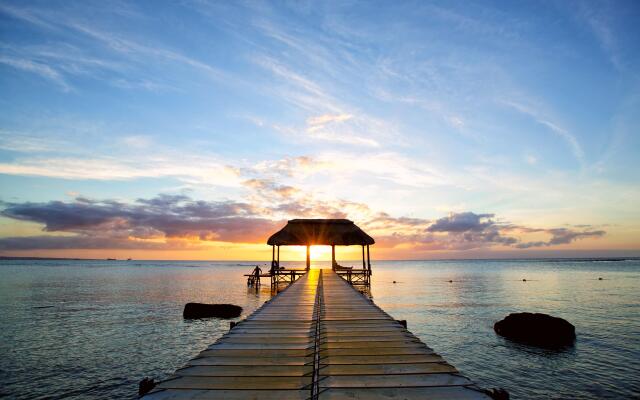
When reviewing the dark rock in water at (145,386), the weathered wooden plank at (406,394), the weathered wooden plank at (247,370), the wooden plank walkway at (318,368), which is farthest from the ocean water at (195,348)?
the weathered wooden plank at (406,394)

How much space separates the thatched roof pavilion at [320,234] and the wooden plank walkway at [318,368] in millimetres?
23508

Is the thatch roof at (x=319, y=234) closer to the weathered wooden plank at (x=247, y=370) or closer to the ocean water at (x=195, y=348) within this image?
the ocean water at (x=195, y=348)

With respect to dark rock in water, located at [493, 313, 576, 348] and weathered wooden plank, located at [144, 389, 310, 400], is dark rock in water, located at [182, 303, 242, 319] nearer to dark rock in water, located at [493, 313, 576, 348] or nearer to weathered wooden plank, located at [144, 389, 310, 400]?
dark rock in water, located at [493, 313, 576, 348]

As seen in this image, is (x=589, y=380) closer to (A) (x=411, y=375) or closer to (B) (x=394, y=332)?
(B) (x=394, y=332)

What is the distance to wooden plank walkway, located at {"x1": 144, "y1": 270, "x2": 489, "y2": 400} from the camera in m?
4.07

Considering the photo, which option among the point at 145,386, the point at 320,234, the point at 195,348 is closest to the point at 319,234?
the point at 320,234

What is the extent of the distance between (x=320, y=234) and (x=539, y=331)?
748 inches

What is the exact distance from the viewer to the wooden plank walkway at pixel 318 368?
407 cm

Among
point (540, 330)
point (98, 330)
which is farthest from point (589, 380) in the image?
point (98, 330)

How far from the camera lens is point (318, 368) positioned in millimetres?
4824

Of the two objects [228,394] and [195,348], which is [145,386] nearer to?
[228,394]

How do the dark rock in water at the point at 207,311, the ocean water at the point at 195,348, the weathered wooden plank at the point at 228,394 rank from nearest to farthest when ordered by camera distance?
1. the weathered wooden plank at the point at 228,394
2. the ocean water at the point at 195,348
3. the dark rock in water at the point at 207,311

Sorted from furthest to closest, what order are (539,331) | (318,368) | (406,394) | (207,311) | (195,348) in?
(207,311) → (539,331) → (195,348) → (318,368) → (406,394)

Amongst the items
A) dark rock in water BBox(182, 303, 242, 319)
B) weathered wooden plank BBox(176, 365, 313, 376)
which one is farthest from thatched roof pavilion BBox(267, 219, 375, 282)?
weathered wooden plank BBox(176, 365, 313, 376)
